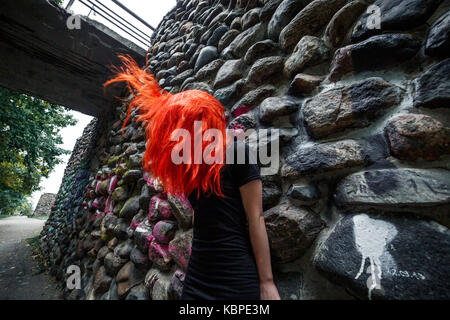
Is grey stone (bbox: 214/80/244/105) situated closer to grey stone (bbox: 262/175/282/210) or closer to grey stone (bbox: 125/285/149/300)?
grey stone (bbox: 262/175/282/210)

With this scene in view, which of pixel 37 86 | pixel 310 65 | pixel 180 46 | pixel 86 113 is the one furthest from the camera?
pixel 86 113

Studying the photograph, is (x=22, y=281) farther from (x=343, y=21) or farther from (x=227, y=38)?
(x=343, y=21)

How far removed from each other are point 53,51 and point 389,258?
3822 mm

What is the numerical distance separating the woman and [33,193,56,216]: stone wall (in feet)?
73.6

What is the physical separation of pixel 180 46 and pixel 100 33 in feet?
3.88

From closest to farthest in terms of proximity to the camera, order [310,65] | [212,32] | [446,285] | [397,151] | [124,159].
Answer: [446,285], [397,151], [310,65], [212,32], [124,159]

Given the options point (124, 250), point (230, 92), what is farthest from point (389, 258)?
point (124, 250)

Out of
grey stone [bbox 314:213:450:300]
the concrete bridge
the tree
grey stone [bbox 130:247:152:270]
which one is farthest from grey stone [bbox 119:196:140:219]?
the tree

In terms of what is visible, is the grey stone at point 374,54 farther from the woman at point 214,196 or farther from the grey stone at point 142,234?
the grey stone at point 142,234

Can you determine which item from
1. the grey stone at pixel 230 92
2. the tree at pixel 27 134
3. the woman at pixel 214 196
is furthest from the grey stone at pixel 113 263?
the tree at pixel 27 134

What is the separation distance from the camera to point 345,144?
0.70 m

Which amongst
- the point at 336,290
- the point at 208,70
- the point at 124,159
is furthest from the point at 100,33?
the point at 336,290

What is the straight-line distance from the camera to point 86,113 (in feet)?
13.2
